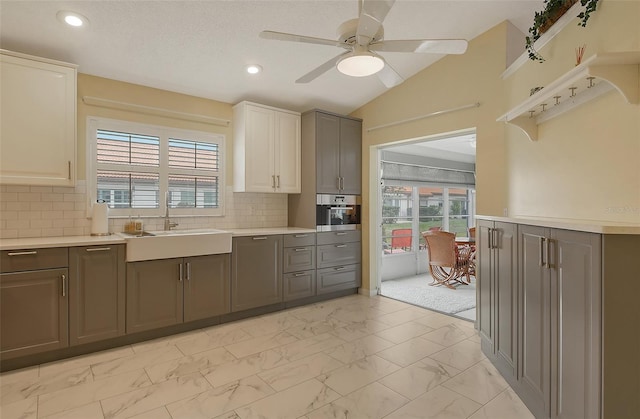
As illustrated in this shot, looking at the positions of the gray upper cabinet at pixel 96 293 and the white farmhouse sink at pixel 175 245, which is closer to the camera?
the gray upper cabinet at pixel 96 293

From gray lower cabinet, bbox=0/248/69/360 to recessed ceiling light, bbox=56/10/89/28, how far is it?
1.81m

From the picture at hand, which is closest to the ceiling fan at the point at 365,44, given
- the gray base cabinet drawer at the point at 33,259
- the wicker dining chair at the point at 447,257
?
the gray base cabinet drawer at the point at 33,259

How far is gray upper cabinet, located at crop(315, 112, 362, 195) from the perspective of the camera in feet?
15.2

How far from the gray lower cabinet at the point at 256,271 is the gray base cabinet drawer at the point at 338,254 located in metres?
0.64

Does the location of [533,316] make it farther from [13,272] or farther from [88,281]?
[13,272]

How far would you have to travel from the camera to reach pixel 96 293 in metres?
2.99

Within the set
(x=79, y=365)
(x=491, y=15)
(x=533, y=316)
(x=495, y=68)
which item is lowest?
(x=79, y=365)

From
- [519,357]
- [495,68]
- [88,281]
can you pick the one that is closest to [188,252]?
[88,281]

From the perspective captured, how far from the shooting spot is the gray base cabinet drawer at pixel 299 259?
14.0ft

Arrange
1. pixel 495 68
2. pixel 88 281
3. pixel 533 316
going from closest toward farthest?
pixel 533 316
pixel 88 281
pixel 495 68

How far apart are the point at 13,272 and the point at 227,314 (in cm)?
188

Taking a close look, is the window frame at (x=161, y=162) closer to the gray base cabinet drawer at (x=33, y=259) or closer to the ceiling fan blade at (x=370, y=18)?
the gray base cabinet drawer at (x=33, y=259)

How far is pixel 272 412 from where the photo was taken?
2143mm

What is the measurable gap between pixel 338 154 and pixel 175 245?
96.4 inches
